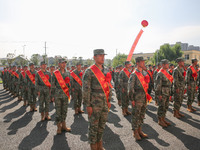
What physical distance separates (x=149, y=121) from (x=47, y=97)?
13.7 ft

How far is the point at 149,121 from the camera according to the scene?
18.3ft

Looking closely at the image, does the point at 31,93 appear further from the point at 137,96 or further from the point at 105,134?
the point at 137,96

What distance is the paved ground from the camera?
150 inches

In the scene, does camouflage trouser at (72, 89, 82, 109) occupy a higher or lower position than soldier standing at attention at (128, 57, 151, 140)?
lower

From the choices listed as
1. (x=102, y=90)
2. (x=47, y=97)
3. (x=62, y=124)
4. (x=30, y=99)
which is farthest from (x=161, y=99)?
(x=30, y=99)

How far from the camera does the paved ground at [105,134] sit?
382cm

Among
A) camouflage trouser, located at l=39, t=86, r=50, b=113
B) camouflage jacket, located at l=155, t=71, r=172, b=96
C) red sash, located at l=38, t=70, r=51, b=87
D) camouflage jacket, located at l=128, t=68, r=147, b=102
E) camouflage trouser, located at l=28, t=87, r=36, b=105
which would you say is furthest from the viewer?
camouflage trouser, located at l=28, t=87, r=36, b=105

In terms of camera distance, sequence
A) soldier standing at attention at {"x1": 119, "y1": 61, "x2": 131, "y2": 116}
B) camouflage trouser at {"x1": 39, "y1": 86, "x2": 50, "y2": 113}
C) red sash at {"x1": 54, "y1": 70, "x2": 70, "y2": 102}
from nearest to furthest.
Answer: red sash at {"x1": 54, "y1": 70, "x2": 70, "y2": 102}
camouflage trouser at {"x1": 39, "y1": 86, "x2": 50, "y2": 113}
soldier standing at attention at {"x1": 119, "y1": 61, "x2": 131, "y2": 116}

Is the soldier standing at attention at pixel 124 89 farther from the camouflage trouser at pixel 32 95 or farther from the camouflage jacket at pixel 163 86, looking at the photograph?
the camouflage trouser at pixel 32 95

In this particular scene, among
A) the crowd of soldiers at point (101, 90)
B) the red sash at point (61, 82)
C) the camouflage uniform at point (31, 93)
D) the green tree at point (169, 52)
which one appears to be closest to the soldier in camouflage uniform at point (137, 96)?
the crowd of soldiers at point (101, 90)

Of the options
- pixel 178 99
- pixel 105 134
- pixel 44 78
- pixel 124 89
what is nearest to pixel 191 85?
pixel 178 99

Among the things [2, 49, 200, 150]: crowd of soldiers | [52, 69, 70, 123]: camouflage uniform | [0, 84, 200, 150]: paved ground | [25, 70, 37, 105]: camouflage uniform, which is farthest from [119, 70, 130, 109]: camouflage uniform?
[25, 70, 37, 105]: camouflage uniform

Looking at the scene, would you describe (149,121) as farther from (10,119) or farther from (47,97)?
(10,119)

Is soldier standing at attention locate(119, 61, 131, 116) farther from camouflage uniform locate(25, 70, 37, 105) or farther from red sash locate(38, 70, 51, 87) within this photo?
camouflage uniform locate(25, 70, 37, 105)
